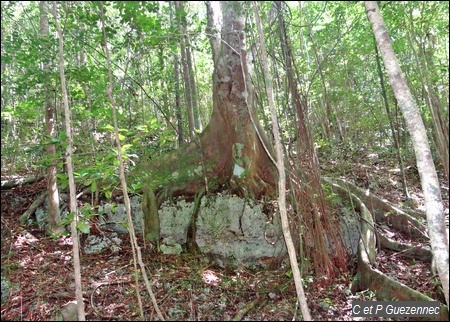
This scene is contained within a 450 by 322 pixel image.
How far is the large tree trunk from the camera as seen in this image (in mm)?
5707

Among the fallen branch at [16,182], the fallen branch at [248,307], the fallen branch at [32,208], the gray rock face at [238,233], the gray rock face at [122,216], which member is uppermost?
the fallen branch at [16,182]

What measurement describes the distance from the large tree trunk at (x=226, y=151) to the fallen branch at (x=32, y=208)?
193cm

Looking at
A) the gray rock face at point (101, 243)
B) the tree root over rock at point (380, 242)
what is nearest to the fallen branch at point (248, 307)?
the tree root over rock at point (380, 242)

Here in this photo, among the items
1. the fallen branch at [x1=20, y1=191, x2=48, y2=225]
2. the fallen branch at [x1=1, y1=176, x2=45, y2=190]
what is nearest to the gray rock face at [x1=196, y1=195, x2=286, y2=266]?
the fallen branch at [x1=20, y1=191, x2=48, y2=225]

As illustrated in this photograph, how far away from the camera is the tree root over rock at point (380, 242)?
4098 millimetres

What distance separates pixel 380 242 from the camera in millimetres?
5715

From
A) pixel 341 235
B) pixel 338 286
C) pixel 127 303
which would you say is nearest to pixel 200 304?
pixel 127 303

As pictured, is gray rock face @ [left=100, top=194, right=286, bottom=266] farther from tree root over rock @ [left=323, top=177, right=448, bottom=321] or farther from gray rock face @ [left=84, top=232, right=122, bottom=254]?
tree root over rock @ [left=323, top=177, right=448, bottom=321]

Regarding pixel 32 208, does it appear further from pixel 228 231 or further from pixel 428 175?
pixel 428 175

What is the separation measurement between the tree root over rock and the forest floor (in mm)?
166

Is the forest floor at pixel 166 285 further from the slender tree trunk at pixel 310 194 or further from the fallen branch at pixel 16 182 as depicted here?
Result: the fallen branch at pixel 16 182

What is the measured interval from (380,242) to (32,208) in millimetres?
6255

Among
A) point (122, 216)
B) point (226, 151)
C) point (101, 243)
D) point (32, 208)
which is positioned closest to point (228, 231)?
point (226, 151)

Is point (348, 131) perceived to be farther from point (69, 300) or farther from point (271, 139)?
point (69, 300)
